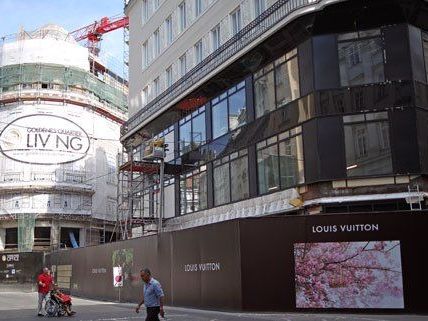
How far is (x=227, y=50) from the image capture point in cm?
2625

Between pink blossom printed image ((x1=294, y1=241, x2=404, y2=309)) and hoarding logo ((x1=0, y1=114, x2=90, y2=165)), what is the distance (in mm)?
44458

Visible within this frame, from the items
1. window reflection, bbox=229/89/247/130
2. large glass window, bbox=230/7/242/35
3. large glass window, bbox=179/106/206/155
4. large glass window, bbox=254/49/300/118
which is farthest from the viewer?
large glass window, bbox=179/106/206/155

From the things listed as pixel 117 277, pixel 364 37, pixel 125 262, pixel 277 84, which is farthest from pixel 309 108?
pixel 117 277

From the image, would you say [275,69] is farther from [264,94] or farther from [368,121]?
[368,121]

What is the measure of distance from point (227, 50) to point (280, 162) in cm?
666

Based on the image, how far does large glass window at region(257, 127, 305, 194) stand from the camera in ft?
69.8

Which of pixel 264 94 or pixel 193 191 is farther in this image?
pixel 193 191

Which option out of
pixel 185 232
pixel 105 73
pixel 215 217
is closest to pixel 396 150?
pixel 185 232

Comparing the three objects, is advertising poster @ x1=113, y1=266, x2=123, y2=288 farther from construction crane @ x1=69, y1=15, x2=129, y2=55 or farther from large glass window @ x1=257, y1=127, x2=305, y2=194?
construction crane @ x1=69, y1=15, x2=129, y2=55

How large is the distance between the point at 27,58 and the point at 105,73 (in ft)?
35.9

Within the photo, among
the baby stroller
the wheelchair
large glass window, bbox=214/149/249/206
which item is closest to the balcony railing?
large glass window, bbox=214/149/249/206

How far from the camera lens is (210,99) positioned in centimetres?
2823

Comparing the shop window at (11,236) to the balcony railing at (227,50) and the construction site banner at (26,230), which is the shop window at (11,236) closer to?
the construction site banner at (26,230)

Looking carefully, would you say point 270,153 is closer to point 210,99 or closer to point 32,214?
point 210,99
